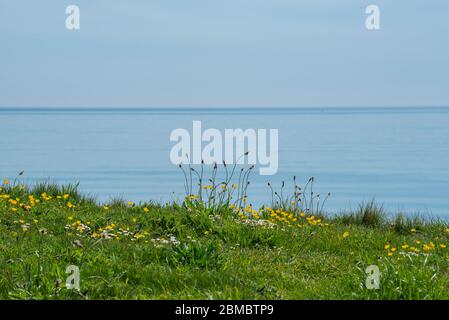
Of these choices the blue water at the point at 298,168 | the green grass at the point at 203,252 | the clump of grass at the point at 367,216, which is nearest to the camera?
the green grass at the point at 203,252

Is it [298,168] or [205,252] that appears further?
[298,168]

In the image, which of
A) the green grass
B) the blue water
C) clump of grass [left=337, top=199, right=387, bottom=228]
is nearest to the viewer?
the green grass

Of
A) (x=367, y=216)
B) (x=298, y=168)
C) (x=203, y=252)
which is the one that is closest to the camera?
(x=203, y=252)

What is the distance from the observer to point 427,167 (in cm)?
3453

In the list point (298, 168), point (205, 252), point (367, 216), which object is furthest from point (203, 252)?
point (298, 168)

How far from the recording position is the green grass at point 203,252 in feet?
23.9

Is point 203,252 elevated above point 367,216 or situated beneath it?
situated beneath

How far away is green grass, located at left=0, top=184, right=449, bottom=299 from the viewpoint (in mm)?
7289

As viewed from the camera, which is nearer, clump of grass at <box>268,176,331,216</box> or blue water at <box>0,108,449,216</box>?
clump of grass at <box>268,176,331,216</box>

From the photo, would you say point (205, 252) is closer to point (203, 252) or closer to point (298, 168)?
point (203, 252)

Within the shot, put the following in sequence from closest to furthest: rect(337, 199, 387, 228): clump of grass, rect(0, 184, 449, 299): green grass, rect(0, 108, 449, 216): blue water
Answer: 1. rect(0, 184, 449, 299): green grass
2. rect(337, 199, 387, 228): clump of grass
3. rect(0, 108, 449, 216): blue water

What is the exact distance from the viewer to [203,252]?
8.30m
